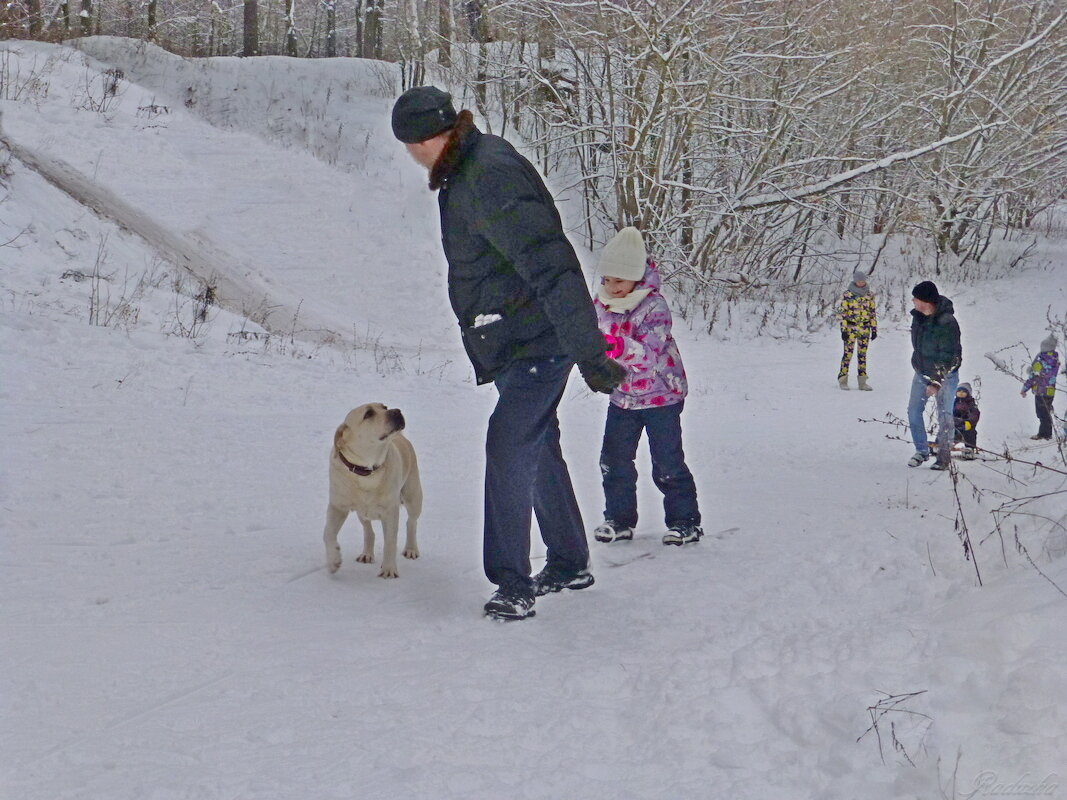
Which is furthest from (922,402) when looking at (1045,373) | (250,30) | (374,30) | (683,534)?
(374,30)

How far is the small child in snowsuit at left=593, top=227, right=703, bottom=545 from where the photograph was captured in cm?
528

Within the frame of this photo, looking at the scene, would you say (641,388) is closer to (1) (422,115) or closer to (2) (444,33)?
(1) (422,115)

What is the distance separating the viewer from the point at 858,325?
13328 mm

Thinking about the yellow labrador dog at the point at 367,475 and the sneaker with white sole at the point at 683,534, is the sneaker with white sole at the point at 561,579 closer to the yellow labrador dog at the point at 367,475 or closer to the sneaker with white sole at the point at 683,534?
the yellow labrador dog at the point at 367,475

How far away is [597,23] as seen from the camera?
59.3 feet

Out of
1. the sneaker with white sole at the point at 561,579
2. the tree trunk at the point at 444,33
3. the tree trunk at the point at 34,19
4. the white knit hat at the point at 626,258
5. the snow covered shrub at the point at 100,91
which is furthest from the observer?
the tree trunk at the point at 34,19

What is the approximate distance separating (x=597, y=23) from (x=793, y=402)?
9.54 metres

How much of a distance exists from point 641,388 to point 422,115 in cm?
213

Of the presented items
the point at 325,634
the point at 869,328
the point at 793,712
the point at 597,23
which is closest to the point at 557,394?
the point at 325,634

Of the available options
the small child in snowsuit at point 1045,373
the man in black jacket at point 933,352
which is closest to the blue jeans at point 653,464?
the man in black jacket at point 933,352

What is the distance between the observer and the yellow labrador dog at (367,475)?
14.9 feet

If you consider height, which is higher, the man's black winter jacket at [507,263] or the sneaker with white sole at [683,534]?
the man's black winter jacket at [507,263]

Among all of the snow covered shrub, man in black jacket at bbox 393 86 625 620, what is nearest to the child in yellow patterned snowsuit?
man in black jacket at bbox 393 86 625 620

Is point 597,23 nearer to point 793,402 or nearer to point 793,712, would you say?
point 793,402
